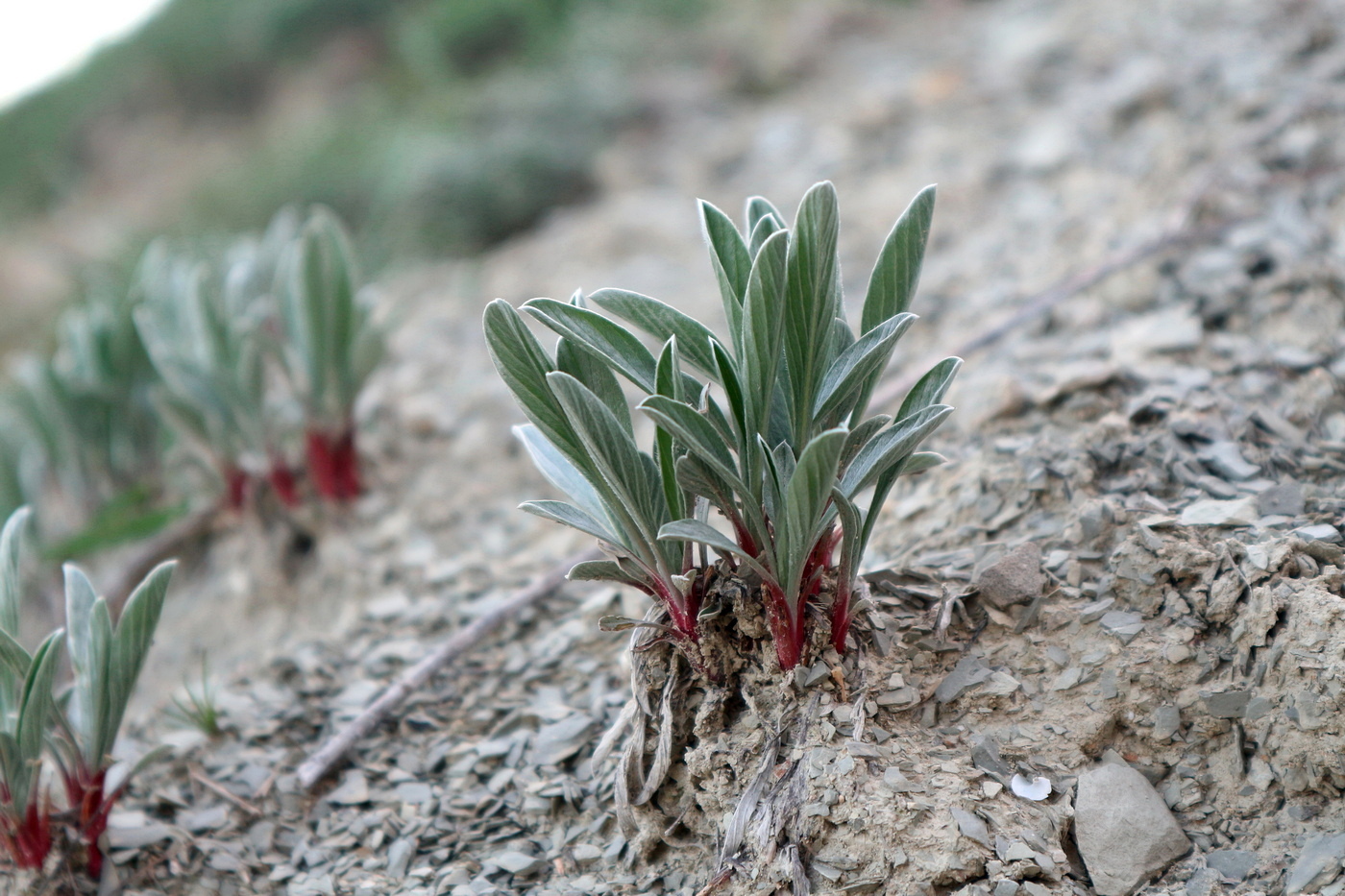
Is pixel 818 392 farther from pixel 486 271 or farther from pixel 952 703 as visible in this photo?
pixel 486 271

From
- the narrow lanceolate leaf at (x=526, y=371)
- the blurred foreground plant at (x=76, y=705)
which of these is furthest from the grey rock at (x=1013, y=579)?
the blurred foreground plant at (x=76, y=705)

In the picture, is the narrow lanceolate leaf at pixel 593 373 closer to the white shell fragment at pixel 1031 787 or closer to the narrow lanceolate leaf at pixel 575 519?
the narrow lanceolate leaf at pixel 575 519

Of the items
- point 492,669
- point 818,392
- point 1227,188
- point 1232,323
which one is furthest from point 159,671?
point 1227,188

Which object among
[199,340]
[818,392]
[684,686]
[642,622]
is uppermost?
[199,340]

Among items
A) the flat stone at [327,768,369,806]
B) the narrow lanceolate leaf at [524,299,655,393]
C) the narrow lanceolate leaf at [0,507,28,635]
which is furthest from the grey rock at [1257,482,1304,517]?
the narrow lanceolate leaf at [0,507,28,635]

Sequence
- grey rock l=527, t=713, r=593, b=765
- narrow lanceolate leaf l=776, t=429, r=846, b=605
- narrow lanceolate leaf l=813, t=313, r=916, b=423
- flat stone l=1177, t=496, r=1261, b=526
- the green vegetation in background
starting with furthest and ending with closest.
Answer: the green vegetation in background < grey rock l=527, t=713, r=593, b=765 < flat stone l=1177, t=496, r=1261, b=526 < narrow lanceolate leaf l=813, t=313, r=916, b=423 < narrow lanceolate leaf l=776, t=429, r=846, b=605

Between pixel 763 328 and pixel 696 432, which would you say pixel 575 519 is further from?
pixel 763 328

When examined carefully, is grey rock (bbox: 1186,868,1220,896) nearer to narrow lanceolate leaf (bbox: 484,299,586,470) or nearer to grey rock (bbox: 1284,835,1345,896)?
grey rock (bbox: 1284,835,1345,896)

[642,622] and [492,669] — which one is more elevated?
[642,622]
